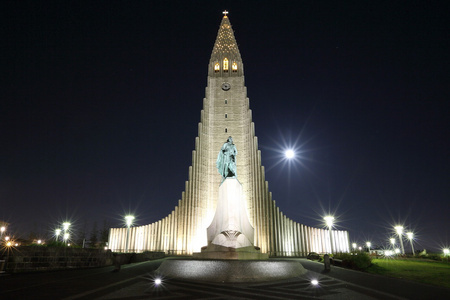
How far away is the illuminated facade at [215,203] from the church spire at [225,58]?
1.80 ft

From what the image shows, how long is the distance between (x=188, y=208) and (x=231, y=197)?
13.9 metres

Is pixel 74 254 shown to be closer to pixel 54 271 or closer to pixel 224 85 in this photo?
pixel 54 271

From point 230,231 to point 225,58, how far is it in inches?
1043

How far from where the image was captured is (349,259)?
1516cm

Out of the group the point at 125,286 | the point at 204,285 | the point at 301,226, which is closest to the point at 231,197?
the point at 204,285

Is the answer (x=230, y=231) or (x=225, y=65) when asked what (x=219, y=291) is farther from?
(x=225, y=65)

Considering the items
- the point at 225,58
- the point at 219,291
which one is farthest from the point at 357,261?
the point at 225,58

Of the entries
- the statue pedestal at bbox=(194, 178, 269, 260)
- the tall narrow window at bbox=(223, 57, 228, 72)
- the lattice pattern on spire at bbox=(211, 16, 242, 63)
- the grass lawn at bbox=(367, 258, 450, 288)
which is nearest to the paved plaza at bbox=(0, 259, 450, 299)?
the grass lawn at bbox=(367, 258, 450, 288)

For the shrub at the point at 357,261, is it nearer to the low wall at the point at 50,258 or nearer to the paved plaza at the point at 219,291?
the paved plaza at the point at 219,291

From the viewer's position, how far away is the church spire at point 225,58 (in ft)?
112

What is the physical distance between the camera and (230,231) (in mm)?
14227

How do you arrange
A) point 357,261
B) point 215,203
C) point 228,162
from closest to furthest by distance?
point 357,261
point 228,162
point 215,203

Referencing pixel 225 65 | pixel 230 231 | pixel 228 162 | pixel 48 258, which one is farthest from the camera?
pixel 225 65

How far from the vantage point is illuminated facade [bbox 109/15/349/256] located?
27.3m
